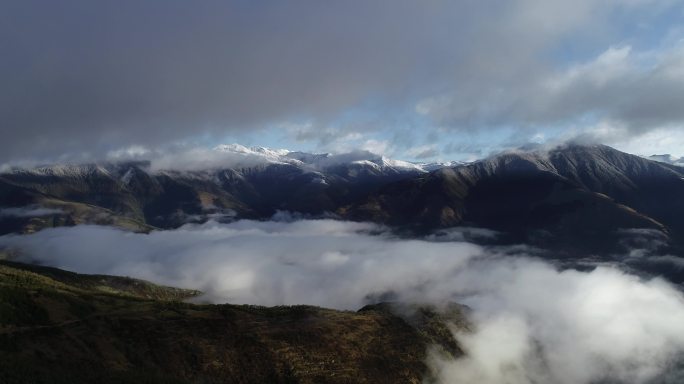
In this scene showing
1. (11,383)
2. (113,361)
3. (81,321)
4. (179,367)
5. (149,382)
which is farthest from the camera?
(81,321)

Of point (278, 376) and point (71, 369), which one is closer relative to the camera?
point (71, 369)

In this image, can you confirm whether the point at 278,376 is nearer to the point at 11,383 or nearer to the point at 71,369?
the point at 71,369

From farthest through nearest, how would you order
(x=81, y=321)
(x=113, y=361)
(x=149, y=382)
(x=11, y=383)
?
(x=81, y=321) → (x=113, y=361) → (x=149, y=382) → (x=11, y=383)

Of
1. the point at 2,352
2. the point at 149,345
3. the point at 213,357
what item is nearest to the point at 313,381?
the point at 213,357

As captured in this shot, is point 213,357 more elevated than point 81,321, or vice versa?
point 81,321

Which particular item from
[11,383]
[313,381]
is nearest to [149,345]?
[313,381]

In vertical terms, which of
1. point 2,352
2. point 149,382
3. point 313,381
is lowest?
point 313,381

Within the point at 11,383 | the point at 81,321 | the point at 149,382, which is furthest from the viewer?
the point at 81,321

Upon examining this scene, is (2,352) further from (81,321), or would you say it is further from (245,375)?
(245,375)

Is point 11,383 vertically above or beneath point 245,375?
above
